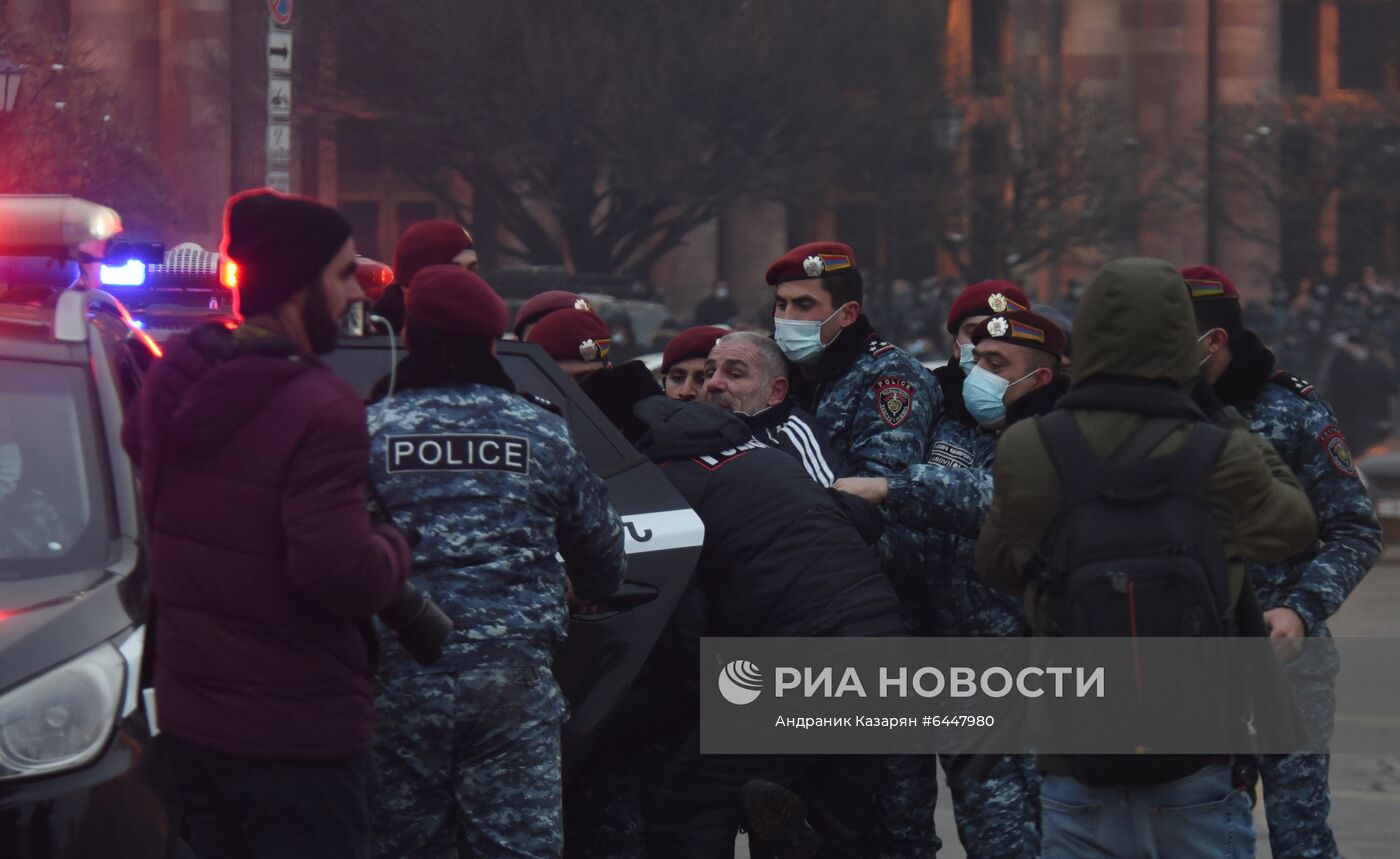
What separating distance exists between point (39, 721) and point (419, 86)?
111 ft

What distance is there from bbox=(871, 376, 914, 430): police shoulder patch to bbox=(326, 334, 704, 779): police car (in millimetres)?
879

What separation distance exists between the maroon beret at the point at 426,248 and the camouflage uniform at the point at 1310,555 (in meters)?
2.28

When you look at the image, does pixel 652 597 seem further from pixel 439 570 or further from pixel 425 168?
pixel 425 168

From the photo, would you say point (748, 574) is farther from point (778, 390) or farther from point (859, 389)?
point (859, 389)

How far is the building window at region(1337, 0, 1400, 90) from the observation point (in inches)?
2285

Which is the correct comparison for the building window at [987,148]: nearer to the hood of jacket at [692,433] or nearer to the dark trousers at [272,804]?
the hood of jacket at [692,433]

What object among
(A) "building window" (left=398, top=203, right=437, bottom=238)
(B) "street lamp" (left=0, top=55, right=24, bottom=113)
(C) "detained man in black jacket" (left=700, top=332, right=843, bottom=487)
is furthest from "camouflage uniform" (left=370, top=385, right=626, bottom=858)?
(A) "building window" (left=398, top=203, right=437, bottom=238)

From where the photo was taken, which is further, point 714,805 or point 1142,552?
point 714,805

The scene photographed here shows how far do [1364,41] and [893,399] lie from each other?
5822cm

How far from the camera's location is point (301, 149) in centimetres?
4138

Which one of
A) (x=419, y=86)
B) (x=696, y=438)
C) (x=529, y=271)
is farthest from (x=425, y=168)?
(x=696, y=438)

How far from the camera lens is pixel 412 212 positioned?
60.9m

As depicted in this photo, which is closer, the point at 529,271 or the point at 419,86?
the point at 529,271

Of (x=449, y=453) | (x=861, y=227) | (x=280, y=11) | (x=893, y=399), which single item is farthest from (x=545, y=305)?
(x=861, y=227)
